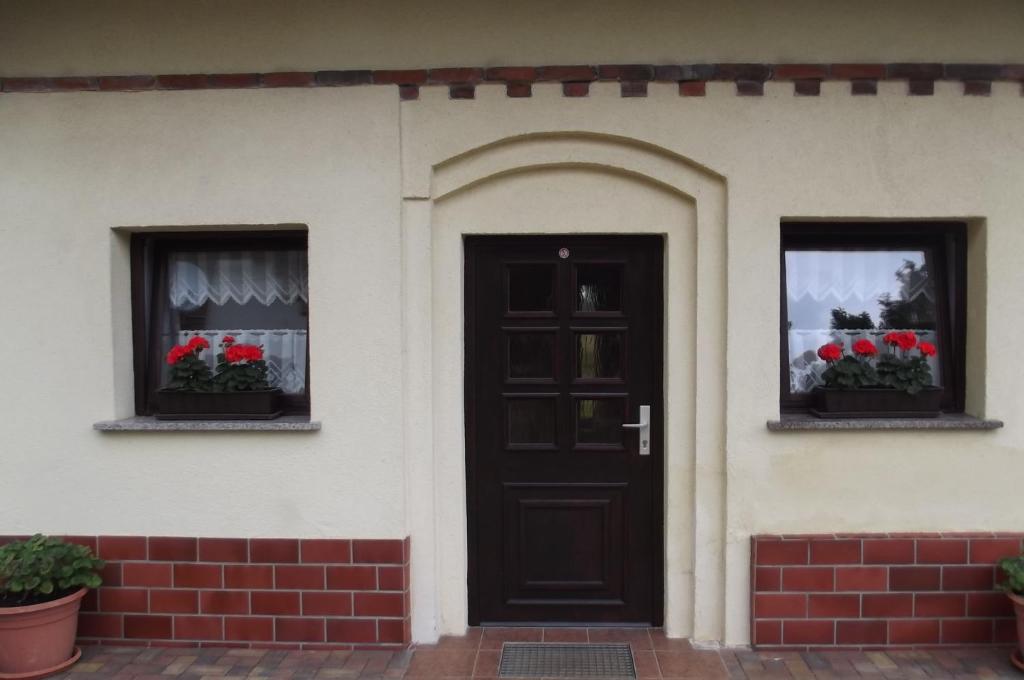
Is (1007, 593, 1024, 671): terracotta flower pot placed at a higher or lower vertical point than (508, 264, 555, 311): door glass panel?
lower

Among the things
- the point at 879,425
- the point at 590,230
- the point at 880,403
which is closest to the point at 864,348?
the point at 880,403

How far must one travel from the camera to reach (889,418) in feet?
11.7

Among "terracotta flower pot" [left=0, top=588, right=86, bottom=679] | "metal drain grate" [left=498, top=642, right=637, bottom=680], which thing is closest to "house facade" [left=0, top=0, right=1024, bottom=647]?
"terracotta flower pot" [left=0, top=588, right=86, bottom=679]

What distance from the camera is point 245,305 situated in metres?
3.89

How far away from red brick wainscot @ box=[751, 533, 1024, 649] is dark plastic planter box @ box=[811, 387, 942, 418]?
1.98ft

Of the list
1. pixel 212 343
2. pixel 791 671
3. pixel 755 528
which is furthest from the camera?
pixel 212 343

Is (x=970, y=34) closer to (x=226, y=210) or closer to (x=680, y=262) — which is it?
(x=680, y=262)

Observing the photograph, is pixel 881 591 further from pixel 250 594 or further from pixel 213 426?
pixel 213 426

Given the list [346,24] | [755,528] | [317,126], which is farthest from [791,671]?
[346,24]

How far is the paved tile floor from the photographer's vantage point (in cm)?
328

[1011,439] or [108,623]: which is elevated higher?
[1011,439]

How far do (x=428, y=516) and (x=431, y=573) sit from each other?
11.8 inches

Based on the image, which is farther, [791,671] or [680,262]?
[680,262]

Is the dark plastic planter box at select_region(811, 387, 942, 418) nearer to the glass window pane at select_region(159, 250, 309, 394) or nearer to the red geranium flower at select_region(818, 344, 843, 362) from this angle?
the red geranium flower at select_region(818, 344, 843, 362)
